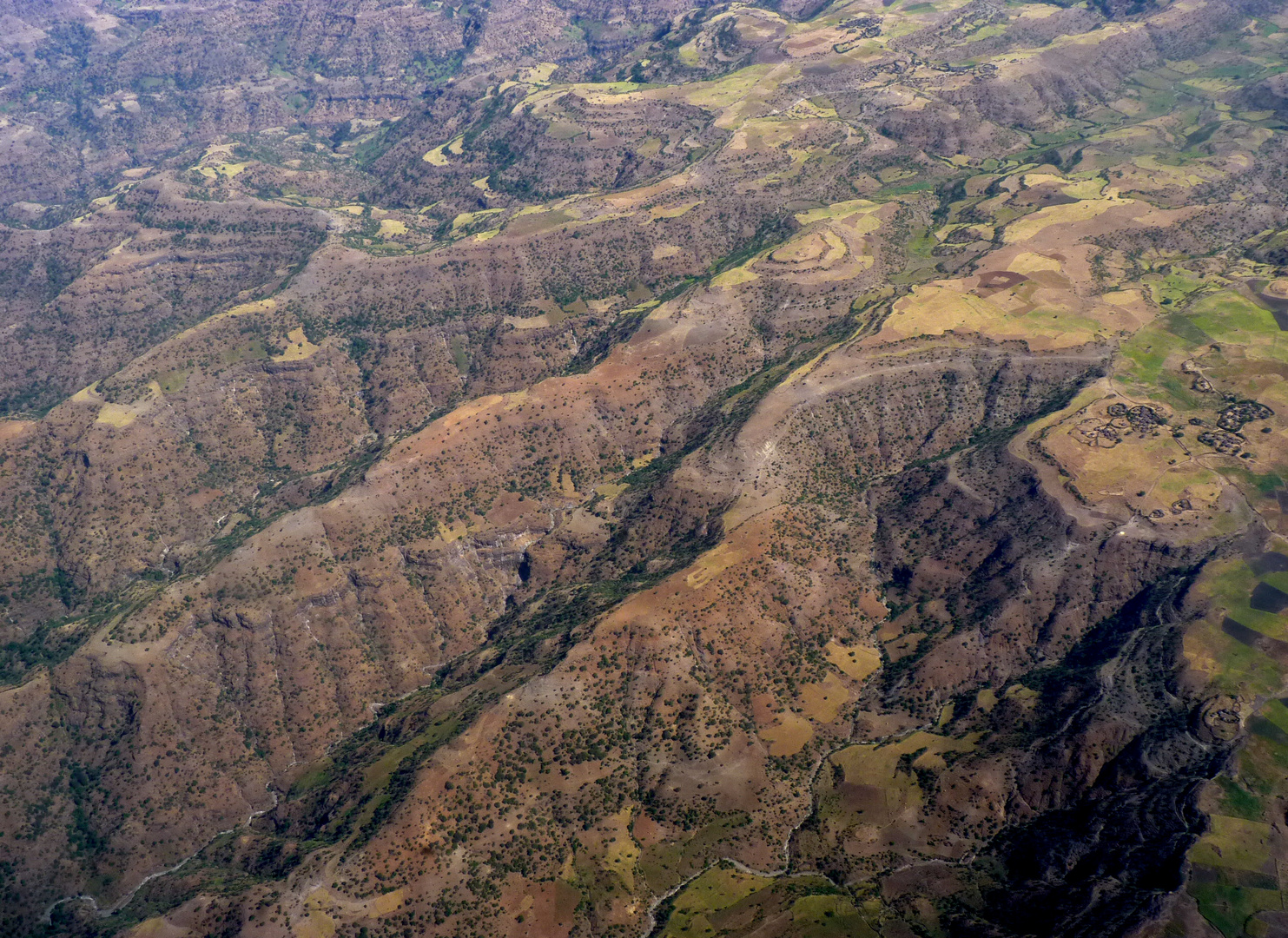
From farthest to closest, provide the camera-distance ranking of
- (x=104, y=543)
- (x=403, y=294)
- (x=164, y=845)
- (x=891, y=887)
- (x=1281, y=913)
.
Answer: (x=403, y=294)
(x=104, y=543)
(x=164, y=845)
(x=891, y=887)
(x=1281, y=913)

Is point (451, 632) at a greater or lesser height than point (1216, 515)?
lesser

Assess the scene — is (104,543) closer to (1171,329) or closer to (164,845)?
(164,845)

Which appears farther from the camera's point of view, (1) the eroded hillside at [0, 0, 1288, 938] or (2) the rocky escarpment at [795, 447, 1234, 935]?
(1) the eroded hillside at [0, 0, 1288, 938]

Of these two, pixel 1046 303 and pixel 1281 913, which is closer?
pixel 1281 913

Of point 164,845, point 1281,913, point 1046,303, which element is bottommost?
point 164,845

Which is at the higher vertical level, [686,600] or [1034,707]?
[686,600]

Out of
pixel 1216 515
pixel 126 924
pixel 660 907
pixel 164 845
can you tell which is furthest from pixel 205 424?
pixel 1216 515

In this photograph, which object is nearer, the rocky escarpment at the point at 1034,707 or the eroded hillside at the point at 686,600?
the rocky escarpment at the point at 1034,707

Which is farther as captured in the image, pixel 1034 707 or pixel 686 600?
pixel 686 600
